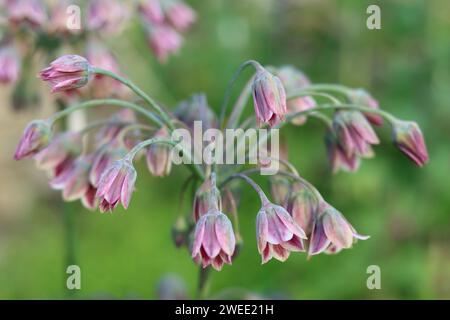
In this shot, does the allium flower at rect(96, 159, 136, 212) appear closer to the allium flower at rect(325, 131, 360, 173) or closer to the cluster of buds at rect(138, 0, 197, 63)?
the allium flower at rect(325, 131, 360, 173)

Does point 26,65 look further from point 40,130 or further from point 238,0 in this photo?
→ point 238,0

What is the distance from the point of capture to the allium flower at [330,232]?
2.56 metres

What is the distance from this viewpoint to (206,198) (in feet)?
8.38

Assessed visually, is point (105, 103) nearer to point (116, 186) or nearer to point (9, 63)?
point (116, 186)

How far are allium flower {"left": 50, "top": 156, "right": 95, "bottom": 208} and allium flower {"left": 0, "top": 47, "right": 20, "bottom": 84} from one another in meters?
0.84

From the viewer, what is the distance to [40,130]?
2.81 metres

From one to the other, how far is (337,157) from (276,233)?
0.64 m

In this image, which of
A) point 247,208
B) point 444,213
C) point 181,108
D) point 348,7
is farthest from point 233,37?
point 181,108

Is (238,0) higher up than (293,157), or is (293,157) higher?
(238,0)

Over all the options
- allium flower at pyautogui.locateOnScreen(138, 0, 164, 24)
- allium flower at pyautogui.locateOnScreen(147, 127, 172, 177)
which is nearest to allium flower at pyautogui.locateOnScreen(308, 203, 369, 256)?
allium flower at pyautogui.locateOnScreen(147, 127, 172, 177)

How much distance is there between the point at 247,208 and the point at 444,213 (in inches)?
47.6

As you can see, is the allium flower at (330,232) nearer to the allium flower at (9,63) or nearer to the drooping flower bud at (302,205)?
the drooping flower bud at (302,205)

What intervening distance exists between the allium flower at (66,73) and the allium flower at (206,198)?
502mm

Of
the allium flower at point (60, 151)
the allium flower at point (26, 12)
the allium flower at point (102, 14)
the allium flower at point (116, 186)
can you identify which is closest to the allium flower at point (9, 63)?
the allium flower at point (26, 12)
